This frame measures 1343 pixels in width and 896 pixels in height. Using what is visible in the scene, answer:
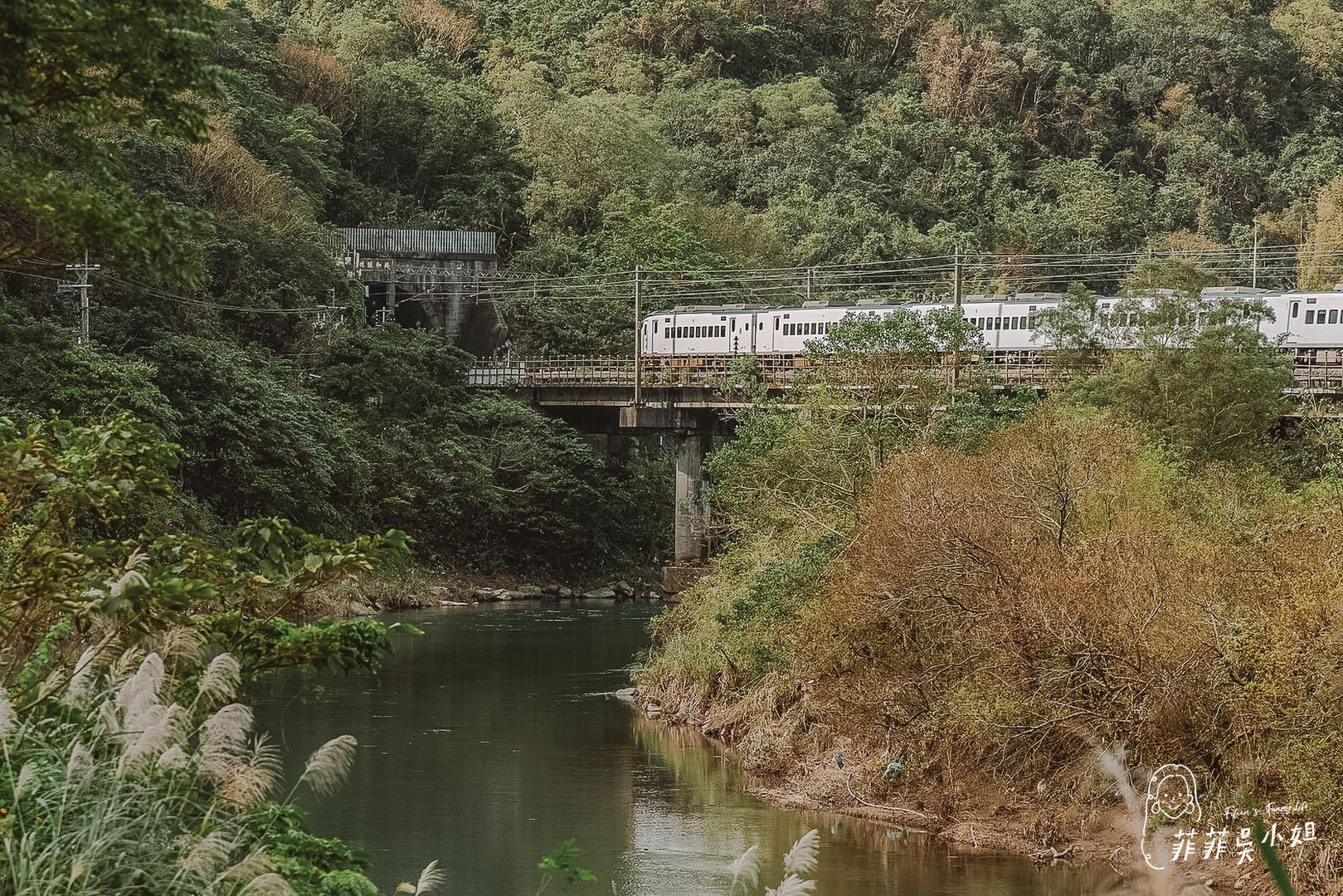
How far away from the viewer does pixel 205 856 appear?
25.9 feet

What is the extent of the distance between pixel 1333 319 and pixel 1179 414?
1188 cm

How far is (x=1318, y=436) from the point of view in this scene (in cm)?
3269

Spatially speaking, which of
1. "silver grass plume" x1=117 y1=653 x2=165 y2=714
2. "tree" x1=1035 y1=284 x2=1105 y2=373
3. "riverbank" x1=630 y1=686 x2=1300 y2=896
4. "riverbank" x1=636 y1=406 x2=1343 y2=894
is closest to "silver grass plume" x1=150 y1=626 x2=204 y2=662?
"silver grass plume" x1=117 y1=653 x2=165 y2=714

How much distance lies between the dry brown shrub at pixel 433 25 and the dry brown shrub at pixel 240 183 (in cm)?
3258

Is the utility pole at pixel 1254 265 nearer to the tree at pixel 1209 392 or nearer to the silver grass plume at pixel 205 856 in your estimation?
the tree at pixel 1209 392

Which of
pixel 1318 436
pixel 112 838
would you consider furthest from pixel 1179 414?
pixel 112 838

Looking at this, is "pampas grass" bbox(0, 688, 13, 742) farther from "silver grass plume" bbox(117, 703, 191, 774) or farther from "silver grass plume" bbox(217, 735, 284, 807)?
"silver grass plume" bbox(217, 735, 284, 807)

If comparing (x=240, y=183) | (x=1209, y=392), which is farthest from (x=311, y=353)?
(x=1209, y=392)

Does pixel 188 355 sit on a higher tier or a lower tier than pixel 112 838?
higher

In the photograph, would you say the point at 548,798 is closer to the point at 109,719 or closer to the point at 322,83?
the point at 109,719

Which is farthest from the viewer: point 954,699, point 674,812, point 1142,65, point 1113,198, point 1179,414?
point 1142,65

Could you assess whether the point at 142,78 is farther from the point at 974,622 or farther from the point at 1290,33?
the point at 1290,33

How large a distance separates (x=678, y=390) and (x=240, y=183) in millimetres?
14270

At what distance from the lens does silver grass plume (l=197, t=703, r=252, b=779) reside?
8.42 m
